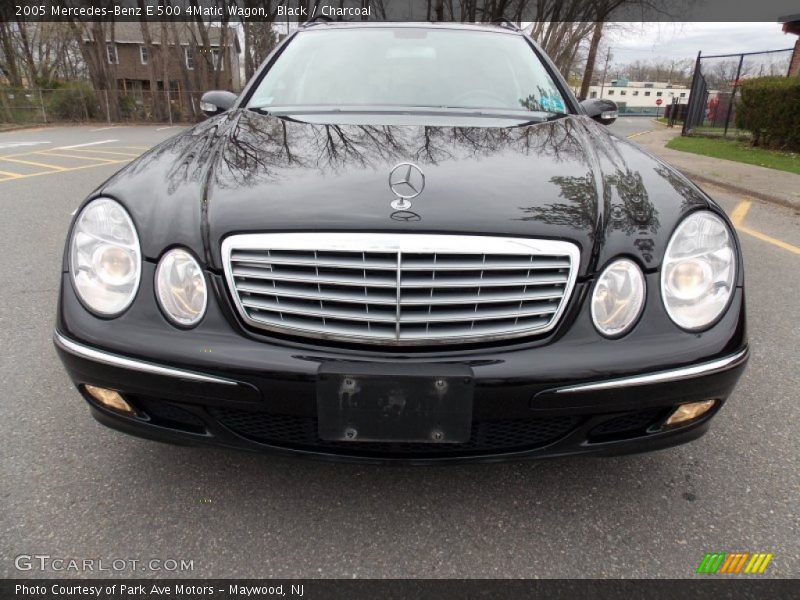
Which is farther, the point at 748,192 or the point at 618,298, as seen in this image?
the point at 748,192

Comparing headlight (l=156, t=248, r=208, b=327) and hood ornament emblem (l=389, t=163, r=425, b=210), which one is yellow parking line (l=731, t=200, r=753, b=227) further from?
headlight (l=156, t=248, r=208, b=327)

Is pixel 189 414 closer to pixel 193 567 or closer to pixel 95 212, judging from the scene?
pixel 193 567

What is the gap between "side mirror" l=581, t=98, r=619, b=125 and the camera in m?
2.92

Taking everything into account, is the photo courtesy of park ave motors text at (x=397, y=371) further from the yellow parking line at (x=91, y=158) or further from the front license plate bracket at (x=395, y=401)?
the yellow parking line at (x=91, y=158)

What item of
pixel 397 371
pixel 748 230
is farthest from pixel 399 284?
pixel 748 230

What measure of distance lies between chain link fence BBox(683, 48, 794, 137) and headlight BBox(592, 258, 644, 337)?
15758 mm

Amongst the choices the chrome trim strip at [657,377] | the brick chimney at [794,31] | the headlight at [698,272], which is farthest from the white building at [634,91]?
the chrome trim strip at [657,377]

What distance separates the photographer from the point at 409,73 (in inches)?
105

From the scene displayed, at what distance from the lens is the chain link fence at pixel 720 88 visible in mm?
14734

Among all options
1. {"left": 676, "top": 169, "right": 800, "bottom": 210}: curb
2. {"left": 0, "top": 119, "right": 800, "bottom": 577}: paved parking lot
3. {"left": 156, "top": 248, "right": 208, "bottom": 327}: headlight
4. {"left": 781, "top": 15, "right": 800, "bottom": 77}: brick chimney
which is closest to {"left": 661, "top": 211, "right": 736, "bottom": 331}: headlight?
{"left": 0, "top": 119, "right": 800, "bottom": 577}: paved parking lot

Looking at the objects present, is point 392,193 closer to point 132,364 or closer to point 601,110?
point 132,364

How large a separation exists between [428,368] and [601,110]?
7.07ft
